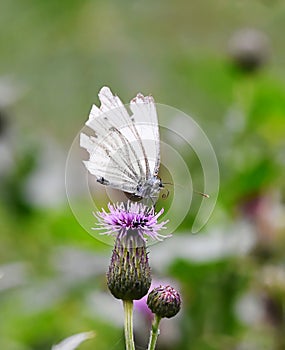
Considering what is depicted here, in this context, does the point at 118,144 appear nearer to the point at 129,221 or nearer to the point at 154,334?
the point at 129,221

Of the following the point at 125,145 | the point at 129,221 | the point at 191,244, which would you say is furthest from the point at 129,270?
the point at 191,244

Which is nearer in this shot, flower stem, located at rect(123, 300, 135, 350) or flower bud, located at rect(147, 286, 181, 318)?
flower stem, located at rect(123, 300, 135, 350)

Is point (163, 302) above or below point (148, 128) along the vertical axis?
below

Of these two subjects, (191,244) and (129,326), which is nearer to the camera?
(129,326)

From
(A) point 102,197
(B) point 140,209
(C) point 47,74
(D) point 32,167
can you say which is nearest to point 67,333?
(A) point 102,197

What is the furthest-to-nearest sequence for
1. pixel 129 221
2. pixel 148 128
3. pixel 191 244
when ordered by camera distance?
pixel 191 244 → pixel 129 221 → pixel 148 128

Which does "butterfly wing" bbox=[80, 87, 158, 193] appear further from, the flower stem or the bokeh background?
the bokeh background

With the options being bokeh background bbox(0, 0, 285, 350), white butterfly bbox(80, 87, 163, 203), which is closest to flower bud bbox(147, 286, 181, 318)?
white butterfly bbox(80, 87, 163, 203)

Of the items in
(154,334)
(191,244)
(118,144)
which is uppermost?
(191,244)
